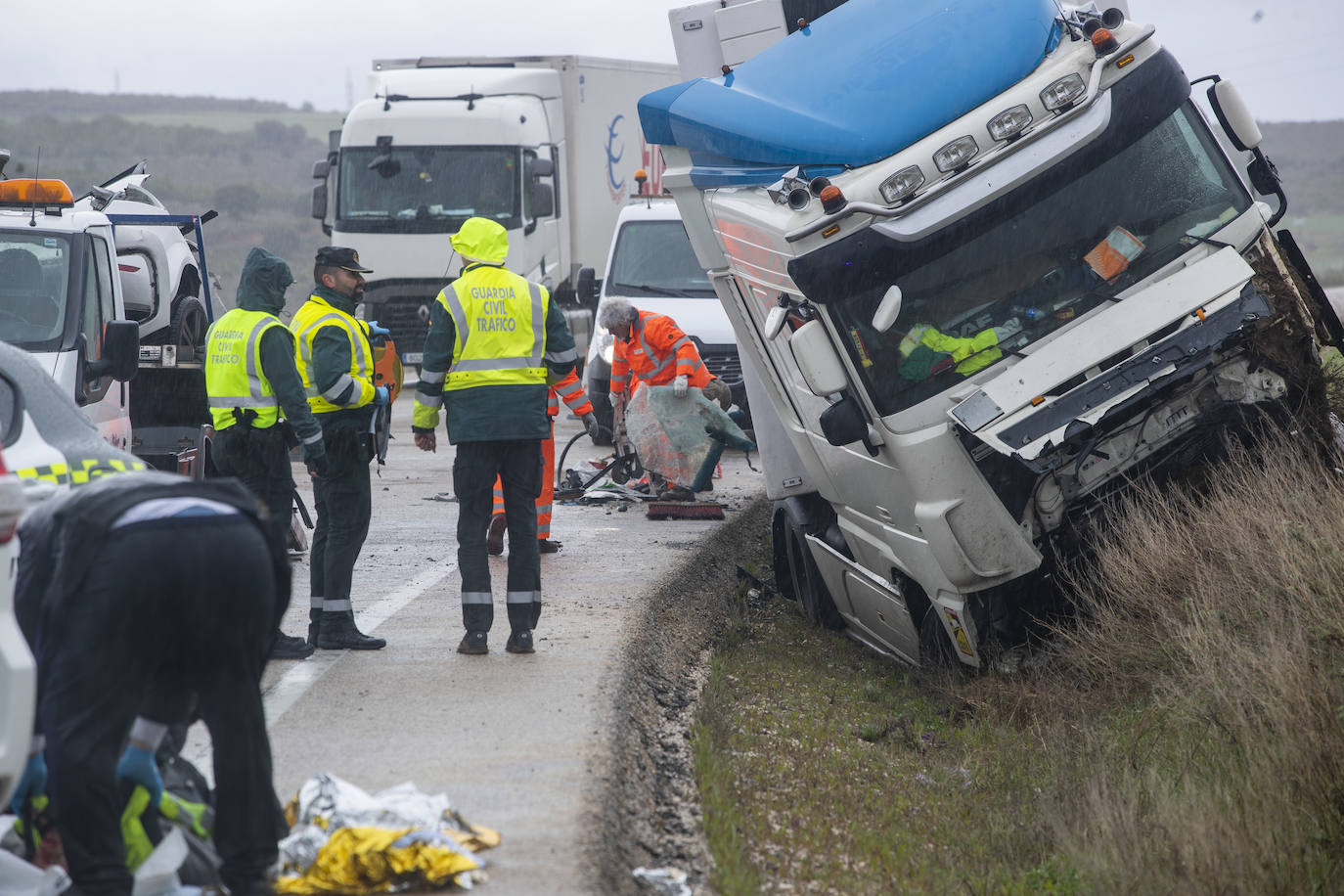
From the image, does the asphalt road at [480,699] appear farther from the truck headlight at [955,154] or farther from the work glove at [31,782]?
the truck headlight at [955,154]

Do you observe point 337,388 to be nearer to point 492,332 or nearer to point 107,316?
point 492,332

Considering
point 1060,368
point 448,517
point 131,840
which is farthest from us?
point 448,517

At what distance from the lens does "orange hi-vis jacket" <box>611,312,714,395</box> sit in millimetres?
11172

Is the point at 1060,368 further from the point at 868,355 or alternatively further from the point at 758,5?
the point at 758,5

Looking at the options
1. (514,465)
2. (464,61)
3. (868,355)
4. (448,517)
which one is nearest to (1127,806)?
(868,355)

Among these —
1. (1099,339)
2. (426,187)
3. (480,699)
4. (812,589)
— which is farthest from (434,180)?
(1099,339)

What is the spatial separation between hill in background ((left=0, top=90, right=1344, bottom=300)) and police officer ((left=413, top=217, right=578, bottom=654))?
1217 inches

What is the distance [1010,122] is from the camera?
6.13 m

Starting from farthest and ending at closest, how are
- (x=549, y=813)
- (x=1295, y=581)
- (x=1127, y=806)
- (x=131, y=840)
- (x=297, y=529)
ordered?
(x=297, y=529) → (x=1295, y=581) → (x=1127, y=806) → (x=549, y=813) → (x=131, y=840)

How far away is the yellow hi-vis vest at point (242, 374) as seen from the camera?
6.77 m

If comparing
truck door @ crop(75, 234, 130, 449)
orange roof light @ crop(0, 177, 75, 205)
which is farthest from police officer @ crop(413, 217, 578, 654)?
orange roof light @ crop(0, 177, 75, 205)

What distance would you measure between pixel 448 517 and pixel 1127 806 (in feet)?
23.5

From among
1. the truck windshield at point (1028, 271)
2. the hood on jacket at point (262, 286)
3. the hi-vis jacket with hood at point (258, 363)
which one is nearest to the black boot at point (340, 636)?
the hi-vis jacket with hood at point (258, 363)

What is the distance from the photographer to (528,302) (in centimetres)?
668
